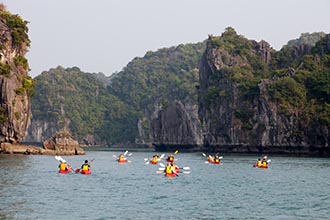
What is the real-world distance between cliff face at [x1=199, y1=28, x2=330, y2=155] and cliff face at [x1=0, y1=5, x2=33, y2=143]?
42.1m

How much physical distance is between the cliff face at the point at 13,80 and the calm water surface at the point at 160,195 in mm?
32387

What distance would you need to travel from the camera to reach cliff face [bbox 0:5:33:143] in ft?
319

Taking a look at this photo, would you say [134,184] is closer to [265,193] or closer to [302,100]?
[265,193]

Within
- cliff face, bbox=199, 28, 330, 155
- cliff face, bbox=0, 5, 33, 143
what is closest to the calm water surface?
cliff face, bbox=0, 5, 33, 143

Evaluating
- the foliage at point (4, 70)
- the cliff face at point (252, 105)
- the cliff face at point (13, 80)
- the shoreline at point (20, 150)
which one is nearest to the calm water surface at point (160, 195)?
the shoreline at point (20, 150)

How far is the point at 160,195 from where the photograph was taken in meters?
44.8

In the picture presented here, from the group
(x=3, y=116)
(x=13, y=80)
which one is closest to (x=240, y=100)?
(x=13, y=80)

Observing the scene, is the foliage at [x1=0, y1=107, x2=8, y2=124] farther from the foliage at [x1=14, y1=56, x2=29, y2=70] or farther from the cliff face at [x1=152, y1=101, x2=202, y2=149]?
the cliff face at [x1=152, y1=101, x2=202, y2=149]

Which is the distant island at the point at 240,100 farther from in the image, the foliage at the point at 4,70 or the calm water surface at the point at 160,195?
the calm water surface at the point at 160,195

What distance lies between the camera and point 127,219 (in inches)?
1364

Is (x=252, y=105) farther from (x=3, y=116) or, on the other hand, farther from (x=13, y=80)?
(x=3, y=116)

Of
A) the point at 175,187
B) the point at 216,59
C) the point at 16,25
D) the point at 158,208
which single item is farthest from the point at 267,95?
the point at 158,208

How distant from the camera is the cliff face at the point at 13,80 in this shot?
97188 mm

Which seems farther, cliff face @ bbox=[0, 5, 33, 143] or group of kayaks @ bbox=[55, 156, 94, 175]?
cliff face @ bbox=[0, 5, 33, 143]
